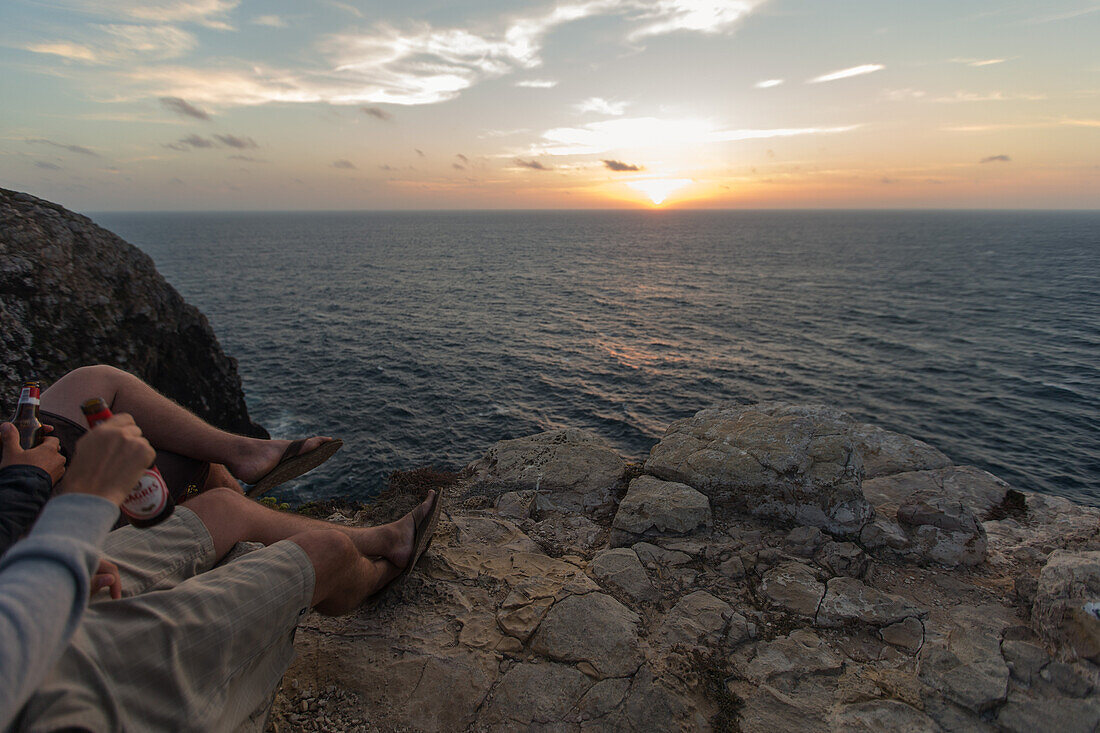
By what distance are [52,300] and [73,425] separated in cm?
1188

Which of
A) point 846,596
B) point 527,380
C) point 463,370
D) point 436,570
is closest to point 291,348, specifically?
point 463,370

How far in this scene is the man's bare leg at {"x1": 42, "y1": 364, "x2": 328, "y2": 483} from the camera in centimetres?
433

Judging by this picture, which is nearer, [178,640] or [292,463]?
[178,640]

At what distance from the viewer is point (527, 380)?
2919 centimetres

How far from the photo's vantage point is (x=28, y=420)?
12.3 ft

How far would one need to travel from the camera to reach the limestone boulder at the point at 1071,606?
187 inches

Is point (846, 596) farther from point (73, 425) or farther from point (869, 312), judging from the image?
point (869, 312)

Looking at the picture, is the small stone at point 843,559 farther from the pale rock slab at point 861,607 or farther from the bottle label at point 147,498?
the bottle label at point 147,498

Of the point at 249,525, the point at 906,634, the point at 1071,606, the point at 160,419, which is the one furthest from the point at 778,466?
the point at 160,419

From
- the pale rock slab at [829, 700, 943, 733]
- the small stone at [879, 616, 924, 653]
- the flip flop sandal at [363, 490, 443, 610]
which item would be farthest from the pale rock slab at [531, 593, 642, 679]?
the small stone at [879, 616, 924, 653]

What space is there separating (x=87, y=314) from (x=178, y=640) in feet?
49.5

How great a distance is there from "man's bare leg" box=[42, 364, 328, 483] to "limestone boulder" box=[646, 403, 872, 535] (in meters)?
6.85

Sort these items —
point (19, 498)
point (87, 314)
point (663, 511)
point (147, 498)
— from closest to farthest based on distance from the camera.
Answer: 1. point (19, 498)
2. point (147, 498)
3. point (663, 511)
4. point (87, 314)

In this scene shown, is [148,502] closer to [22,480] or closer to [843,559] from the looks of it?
[22,480]
